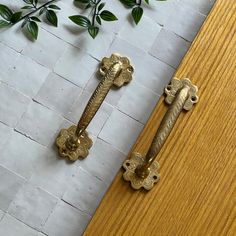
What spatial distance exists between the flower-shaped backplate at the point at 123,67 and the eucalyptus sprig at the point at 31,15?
0.10 meters

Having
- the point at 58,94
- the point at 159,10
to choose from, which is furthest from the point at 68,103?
the point at 159,10

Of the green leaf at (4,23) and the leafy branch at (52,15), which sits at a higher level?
the leafy branch at (52,15)

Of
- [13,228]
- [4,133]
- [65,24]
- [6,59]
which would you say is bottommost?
[13,228]

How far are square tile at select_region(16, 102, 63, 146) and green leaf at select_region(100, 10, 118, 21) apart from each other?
177mm

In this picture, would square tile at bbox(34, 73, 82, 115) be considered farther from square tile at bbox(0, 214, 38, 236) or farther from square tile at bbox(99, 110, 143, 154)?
square tile at bbox(0, 214, 38, 236)

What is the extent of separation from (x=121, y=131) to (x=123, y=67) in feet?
0.34

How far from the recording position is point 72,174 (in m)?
0.73

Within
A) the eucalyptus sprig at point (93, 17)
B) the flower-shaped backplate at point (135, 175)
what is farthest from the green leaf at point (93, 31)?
the flower-shaped backplate at point (135, 175)

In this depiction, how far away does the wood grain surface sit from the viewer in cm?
66

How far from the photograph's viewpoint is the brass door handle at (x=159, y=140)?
61cm

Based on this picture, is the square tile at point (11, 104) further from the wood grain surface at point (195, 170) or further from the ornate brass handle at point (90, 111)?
the wood grain surface at point (195, 170)

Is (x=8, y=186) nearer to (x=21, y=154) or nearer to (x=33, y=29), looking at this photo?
(x=21, y=154)

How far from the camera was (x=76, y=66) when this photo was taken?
771 mm

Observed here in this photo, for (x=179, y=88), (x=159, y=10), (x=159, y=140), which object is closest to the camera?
(x=159, y=140)
